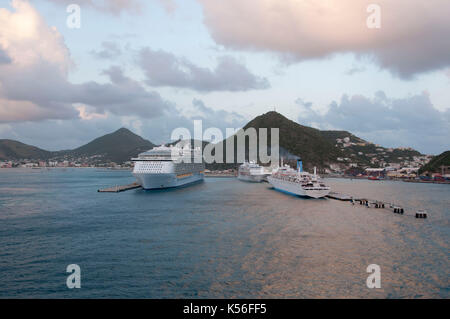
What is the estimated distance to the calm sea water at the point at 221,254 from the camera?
21281mm

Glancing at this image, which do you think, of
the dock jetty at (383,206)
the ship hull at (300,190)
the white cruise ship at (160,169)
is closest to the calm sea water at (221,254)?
the dock jetty at (383,206)

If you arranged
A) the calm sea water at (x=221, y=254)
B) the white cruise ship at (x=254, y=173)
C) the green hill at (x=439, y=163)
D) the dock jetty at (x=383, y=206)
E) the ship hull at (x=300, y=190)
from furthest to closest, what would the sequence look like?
the green hill at (x=439, y=163) → the white cruise ship at (x=254, y=173) → the ship hull at (x=300, y=190) → the dock jetty at (x=383, y=206) → the calm sea water at (x=221, y=254)

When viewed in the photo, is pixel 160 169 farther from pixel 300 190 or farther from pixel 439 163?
pixel 439 163

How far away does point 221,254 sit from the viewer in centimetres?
2869

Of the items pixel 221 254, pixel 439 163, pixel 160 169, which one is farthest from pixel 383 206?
pixel 439 163

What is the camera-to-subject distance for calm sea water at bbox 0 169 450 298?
838 inches

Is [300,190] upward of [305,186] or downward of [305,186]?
downward

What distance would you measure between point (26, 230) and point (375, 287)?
3682 cm

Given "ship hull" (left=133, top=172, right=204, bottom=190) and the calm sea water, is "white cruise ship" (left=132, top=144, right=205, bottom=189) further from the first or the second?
the calm sea water

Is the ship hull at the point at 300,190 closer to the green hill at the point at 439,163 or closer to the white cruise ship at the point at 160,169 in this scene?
the white cruise ship at the point at 160,169

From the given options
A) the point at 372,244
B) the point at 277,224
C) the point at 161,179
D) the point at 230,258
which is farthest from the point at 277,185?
the point at 230,258
